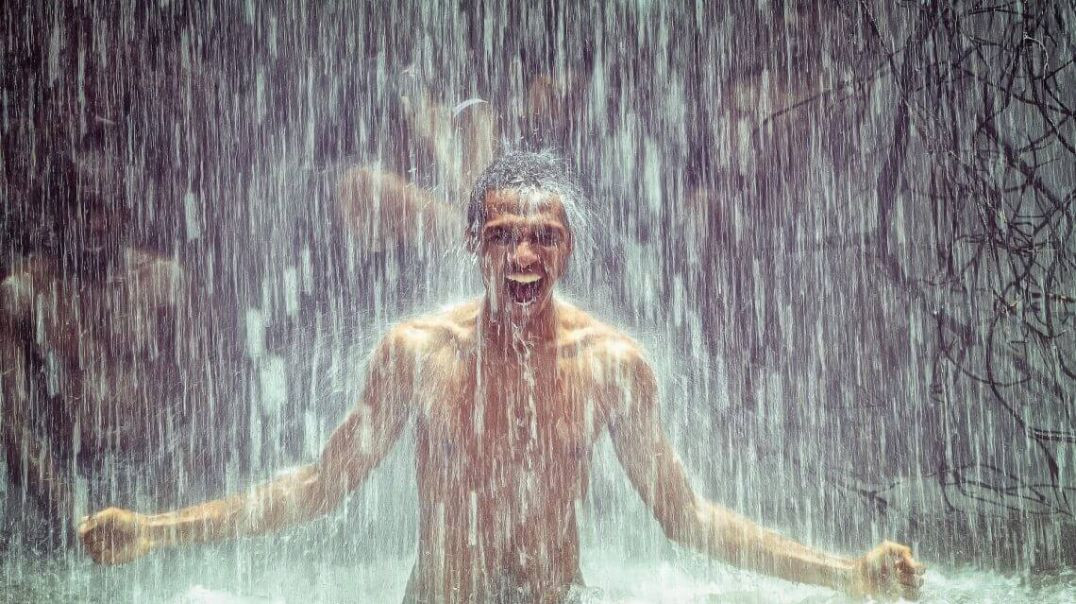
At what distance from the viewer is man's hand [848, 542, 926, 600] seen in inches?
71.1

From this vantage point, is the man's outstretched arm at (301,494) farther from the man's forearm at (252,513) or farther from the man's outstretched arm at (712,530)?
the man's outstretched arm at (712,530)

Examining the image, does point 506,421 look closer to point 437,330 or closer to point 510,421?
point 510,421

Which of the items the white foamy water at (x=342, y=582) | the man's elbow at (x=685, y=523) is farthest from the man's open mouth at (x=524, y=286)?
the white foamy water at (x=342, y=582)

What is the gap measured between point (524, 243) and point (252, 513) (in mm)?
1042

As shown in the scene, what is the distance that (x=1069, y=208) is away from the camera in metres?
3.90

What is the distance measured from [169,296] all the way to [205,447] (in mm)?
1000

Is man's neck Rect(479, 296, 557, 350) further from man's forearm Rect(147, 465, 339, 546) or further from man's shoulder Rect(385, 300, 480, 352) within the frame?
man's forearm Rect(147, 465, 339, 546)

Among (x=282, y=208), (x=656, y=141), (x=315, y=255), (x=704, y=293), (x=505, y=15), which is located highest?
(x=505, y=15)

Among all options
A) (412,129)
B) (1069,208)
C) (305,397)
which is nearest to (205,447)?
(305,397)

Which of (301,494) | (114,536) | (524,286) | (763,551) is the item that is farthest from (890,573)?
(114,536)

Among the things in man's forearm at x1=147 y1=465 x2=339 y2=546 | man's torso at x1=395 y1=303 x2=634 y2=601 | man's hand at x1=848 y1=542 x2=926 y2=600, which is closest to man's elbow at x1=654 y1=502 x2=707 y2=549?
man's torso at x1=395 y1=303 x2=634 y2=601

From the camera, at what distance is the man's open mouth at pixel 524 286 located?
2.19 meters

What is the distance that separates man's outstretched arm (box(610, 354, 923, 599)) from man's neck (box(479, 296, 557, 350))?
280 mm

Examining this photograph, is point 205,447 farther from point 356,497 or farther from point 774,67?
point 774,67
